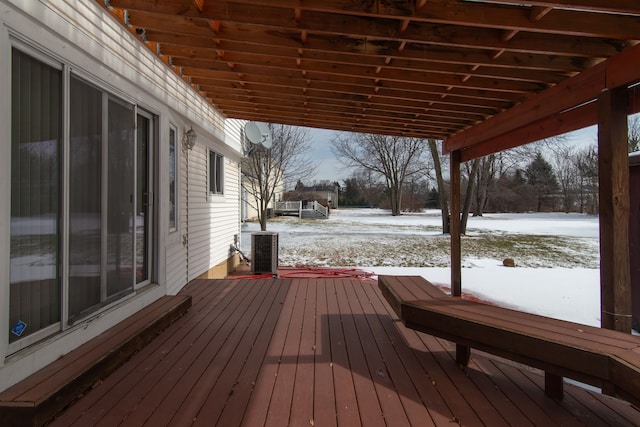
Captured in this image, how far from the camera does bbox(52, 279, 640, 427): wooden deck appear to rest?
2010 millimetres

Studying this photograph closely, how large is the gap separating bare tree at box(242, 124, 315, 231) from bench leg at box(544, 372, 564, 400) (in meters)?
8.57

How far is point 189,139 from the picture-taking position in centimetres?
497

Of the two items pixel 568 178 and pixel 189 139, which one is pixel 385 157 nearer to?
pixel 568 178

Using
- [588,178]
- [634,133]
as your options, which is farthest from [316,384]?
[588,178]

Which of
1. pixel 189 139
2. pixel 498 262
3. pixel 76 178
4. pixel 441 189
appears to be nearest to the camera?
pixel 76 178

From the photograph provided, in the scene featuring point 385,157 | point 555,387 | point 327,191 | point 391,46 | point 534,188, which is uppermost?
point 385,157

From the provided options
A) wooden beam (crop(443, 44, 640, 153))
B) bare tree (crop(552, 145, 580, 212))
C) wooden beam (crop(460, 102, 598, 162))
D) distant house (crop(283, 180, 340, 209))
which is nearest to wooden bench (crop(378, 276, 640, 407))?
wooden beam (crop(443, 44, 640, 153))

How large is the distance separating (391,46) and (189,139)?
301 cm

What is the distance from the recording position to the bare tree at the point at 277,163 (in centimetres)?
1143

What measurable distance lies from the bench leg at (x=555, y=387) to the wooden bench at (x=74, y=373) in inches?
108

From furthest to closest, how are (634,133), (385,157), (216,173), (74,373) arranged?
(385,157), (634,133), (216,173), (74,373)

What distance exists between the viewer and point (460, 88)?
3750 mm

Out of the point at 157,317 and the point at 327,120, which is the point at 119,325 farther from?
the point at 327,120

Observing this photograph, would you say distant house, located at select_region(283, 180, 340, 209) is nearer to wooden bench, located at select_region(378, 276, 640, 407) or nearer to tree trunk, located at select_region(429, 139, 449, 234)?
tree trunk, located at select_region(429, 139, 449, 234)
